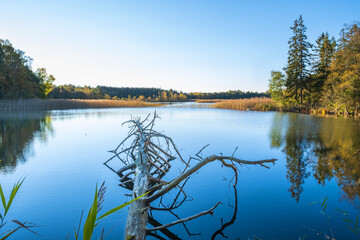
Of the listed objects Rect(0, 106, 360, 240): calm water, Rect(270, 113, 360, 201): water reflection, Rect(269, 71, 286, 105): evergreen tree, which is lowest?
Rect(0, 106, 360, 240): calm water

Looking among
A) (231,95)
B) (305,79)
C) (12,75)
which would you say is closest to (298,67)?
(305,79)

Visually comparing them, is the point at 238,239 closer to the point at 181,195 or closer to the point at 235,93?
the point at 181,195

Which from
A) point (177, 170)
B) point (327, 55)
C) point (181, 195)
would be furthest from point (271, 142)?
point (327, 55)

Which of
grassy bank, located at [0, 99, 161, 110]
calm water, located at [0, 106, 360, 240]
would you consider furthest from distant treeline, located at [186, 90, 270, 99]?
calm water, located at [0, 106, 360, 240]

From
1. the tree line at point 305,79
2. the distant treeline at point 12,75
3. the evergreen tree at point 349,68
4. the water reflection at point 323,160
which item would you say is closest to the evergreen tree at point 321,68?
the tree line at point 305,79

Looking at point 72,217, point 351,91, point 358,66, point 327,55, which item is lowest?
point 72,217

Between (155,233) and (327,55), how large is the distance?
31130 mm

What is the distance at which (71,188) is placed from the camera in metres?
3.80

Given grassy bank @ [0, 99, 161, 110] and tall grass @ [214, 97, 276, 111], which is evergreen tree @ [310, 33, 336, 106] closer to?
tall grass @ [214, 97, 276, 111]

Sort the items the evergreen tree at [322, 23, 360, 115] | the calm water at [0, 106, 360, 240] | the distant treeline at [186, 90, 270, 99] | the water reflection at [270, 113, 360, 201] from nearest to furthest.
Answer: the calm water at [0, 106, 360, 240] → the water reflection at [270, 113, 360, 201] → the evergreen tree at [322, 23, 360, 115] → the distant treeline at [186, 90, 270, 99]

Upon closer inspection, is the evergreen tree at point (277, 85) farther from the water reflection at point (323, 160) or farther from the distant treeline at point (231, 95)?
the distant treeline at point (231, 95)

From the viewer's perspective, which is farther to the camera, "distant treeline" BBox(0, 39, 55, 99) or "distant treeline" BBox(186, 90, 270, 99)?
"distant treeline" BBox(186, 90, 270, 99)

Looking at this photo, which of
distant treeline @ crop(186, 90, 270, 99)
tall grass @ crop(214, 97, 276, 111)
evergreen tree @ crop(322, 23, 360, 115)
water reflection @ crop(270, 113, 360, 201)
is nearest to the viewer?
water reflection @ crop(270, 113, 360, 201)

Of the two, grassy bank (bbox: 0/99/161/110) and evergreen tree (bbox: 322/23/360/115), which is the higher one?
evergreen tree (bbox: 322/23/360/115)
